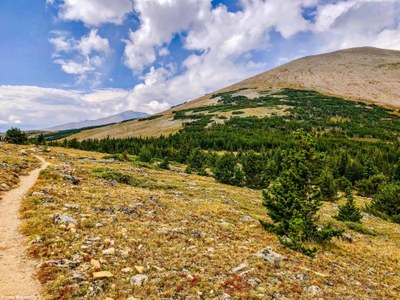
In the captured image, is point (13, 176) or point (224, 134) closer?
point (13, 176)

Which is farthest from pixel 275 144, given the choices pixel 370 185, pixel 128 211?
pixel 128 211

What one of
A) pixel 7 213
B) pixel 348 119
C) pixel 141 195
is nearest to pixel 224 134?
pixel 348 119

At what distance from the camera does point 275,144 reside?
12256 centimetres

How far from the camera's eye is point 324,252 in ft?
55.6

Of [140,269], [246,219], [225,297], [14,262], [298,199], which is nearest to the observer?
[225,297]

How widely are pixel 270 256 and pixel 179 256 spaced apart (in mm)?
5088

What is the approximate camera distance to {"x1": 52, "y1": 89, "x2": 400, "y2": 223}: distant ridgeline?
210 feet

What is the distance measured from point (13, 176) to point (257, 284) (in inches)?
984

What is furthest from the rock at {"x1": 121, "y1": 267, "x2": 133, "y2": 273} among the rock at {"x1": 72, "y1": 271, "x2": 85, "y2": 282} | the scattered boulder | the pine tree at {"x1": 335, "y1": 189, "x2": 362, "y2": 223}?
the pine tree at {"x1": 335, "y1": 189, "x2": 362, "y2": 223}

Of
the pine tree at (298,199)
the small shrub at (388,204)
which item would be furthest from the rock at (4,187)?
the small shrub at (388,204)

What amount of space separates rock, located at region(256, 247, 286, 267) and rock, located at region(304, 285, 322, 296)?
2049mm

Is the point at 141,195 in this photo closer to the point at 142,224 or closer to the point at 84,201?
the point at 84,201

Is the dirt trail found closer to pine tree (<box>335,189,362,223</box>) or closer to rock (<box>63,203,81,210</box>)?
rock (<box>63,203,81,210</box>)

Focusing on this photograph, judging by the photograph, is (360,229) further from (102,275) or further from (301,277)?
(102,275)
